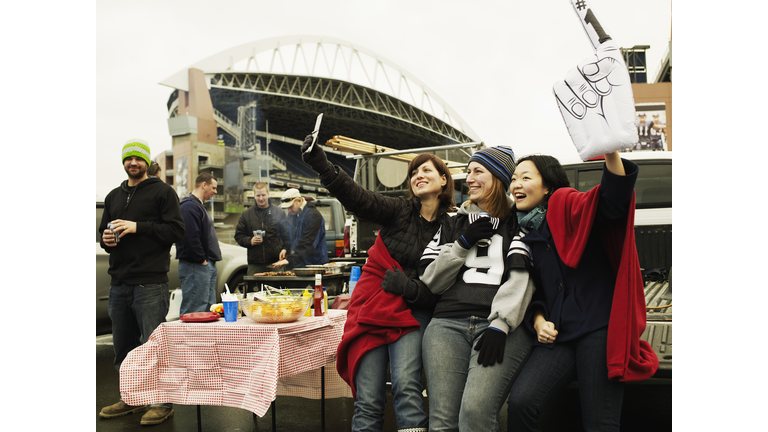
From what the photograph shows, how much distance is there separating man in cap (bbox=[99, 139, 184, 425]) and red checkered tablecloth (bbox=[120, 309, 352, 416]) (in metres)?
0.85

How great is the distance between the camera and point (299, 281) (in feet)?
17.4

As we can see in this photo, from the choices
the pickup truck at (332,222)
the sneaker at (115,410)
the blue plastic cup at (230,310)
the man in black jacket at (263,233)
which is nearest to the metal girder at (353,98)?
the pickup truck at (332,222)

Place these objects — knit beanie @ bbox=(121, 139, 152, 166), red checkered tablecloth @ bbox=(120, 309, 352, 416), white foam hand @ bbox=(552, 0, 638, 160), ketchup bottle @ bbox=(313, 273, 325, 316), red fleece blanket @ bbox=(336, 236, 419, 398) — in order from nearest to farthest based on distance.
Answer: white foam hand @ bbox=(552, 0, 638, 160), red fleece blanket @ bbox=(336, 236, 419, 398), red checkered tablecloth @ bbox=(120, 309, 352, 416), ketchup bottle @ bbox=(313, 273, 325, 316), knit beanie @ bbox=(121, 139, 152, 166)

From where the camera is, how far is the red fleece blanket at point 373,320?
8.34ft

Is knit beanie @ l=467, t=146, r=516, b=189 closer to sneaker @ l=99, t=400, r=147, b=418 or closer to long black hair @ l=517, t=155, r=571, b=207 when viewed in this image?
long black hair @ l=517, t=155, r=571, b=207

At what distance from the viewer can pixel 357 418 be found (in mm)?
2461

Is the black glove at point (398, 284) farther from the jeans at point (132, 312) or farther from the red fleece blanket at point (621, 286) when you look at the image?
Result: the jeans at point (132, 312)

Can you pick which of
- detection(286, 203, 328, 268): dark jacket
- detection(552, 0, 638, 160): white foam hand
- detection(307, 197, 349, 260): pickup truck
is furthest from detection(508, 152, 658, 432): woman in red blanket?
detection(307, 197, 349, 260): pickup truck

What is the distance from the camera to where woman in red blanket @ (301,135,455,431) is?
2.46m

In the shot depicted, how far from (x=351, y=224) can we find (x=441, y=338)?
27.0ft

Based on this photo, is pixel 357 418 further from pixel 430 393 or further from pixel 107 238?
pixel 107 238

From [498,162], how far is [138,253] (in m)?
2.85

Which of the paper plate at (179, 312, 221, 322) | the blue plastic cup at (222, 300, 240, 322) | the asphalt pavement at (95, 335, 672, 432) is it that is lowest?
the asphalt pavement at (95, 335, 672, 432)

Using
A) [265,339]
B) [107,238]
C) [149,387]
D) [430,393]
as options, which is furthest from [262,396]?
[107,238]
